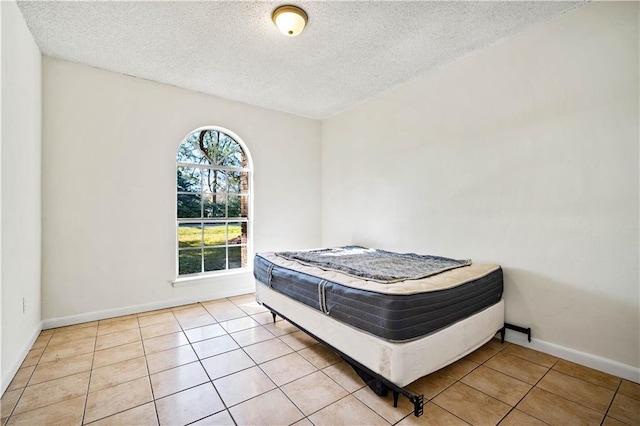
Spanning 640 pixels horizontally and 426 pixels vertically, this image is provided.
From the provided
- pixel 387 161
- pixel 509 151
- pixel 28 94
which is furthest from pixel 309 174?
pixel 28 94

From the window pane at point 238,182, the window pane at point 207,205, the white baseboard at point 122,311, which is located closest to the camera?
the white baseboard at point 122,311

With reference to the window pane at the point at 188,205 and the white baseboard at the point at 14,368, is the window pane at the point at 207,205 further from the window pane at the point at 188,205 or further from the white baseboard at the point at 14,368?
the white baseboard at the point at 14,368

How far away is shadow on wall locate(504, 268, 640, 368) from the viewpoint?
80.3 inches

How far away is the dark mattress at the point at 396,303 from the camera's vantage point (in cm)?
173

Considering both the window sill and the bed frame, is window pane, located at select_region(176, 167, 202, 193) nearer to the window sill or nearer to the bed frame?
the window sill

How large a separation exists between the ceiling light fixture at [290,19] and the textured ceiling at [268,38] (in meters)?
0.05

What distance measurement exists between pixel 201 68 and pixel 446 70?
103 inches

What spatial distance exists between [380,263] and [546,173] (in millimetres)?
1563

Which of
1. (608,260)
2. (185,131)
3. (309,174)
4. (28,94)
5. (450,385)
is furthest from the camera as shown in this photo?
(309,174)

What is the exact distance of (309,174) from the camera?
4832mm

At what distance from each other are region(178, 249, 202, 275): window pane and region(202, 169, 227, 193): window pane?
856 millimetres

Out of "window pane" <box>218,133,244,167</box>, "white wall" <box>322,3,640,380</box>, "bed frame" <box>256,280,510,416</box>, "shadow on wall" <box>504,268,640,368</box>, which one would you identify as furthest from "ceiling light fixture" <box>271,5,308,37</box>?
"shadow on wall" <box>504,268,640,368</box>

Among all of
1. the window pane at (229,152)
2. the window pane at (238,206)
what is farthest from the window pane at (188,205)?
the window pane at (229,152)

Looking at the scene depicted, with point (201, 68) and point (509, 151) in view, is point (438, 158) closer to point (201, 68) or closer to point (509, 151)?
point (509, 151)
